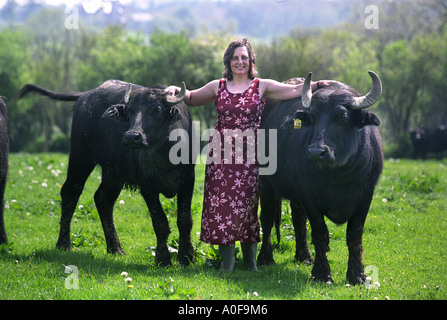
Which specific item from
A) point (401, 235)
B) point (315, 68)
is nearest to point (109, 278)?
point (401, 235)

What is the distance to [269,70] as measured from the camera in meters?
35.3

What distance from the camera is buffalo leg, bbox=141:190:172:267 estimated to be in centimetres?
632

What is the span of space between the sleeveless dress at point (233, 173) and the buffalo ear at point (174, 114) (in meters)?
0.48

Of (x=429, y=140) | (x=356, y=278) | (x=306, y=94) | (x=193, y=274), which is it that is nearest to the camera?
(x=356, y=278)

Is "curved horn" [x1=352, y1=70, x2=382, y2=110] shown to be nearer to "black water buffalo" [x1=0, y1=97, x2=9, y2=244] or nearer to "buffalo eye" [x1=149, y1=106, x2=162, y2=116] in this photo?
"buffalo eye" [x1=149, y1=106, x2=162, y2=116]

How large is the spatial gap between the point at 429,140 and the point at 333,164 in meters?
22.4

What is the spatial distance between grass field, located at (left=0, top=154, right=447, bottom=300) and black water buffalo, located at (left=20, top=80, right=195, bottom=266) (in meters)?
0.42

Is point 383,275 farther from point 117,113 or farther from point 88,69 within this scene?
point 88,69

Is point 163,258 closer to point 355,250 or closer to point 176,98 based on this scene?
point 176,98

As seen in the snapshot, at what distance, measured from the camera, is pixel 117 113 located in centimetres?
629

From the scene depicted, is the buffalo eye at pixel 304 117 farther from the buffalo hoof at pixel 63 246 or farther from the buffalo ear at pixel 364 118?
the buffalo hoof at pixel 63 246

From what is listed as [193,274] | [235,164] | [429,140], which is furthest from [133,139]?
[429,140]

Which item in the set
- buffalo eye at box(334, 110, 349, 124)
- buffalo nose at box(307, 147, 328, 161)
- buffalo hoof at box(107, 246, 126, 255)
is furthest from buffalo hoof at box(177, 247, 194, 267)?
buffalo eye at box(334, 110, 349, 124)
